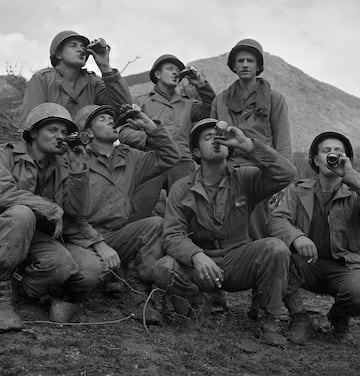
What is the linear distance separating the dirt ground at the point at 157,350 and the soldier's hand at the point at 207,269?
0.45 metres

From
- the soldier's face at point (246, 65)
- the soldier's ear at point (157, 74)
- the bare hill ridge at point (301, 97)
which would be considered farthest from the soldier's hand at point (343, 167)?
the bare hill ridge at point (301, 97)

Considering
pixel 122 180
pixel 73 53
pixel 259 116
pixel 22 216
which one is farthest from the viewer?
pixel 73 53

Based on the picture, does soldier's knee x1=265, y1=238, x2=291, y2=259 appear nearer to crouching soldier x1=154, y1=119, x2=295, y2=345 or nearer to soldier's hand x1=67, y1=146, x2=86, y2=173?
crouching soldier x1=154, y1=119, x2=295, y2=345

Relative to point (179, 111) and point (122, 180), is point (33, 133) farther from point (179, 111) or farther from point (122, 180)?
point (179, 111)

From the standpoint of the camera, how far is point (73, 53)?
6688 millimetres

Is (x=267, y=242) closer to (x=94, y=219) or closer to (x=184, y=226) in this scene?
(x=184, y=226)

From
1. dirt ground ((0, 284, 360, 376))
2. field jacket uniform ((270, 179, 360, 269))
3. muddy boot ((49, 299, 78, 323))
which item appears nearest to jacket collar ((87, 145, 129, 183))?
dirt ground ((0, 284, 360, 376))

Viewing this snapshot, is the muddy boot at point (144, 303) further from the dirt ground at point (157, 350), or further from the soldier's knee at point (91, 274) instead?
the soldier's knee at point (91, 274)

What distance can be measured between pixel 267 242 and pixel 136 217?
1.88 metres

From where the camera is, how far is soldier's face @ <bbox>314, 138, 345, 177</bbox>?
566 cm

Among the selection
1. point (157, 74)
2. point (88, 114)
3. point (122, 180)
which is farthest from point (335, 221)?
point (157, 74)

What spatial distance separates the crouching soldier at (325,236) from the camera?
520 cm

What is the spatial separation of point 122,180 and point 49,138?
1.00m

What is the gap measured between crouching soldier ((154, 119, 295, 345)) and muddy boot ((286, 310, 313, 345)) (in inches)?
6.4
